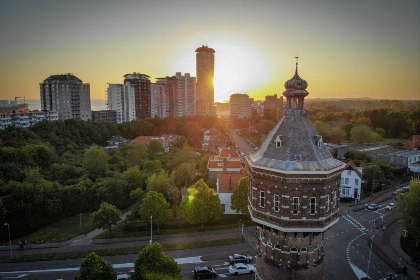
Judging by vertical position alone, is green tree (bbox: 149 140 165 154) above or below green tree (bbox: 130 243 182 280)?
above

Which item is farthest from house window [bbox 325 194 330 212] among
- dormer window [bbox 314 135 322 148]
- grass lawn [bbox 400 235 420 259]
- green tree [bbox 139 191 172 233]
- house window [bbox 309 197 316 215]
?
green tree [bbox 139 191 172 233]

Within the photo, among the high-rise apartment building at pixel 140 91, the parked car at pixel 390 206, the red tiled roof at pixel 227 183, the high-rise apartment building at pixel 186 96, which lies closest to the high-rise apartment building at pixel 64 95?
the high-rise apartment building at pixel 140 91

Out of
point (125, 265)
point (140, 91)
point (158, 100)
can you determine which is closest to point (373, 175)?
point (125, 265)

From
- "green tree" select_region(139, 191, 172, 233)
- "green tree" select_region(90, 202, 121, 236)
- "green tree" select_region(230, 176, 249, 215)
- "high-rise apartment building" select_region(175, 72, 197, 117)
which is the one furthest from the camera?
"high-rise apartment building" select_region(175, 72, 197, 117)

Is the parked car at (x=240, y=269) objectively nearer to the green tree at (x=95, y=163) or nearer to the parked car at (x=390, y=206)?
the parked car at (x=390, y=206)

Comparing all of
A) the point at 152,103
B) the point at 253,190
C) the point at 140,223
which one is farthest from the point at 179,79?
the point at 253,190

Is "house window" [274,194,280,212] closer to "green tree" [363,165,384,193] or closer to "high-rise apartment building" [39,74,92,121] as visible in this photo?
"green tree" [363,165,384,193]
